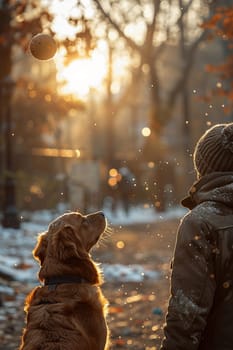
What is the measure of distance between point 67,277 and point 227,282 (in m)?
1.71

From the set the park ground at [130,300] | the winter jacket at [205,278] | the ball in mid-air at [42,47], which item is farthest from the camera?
the park ground at [130,300]

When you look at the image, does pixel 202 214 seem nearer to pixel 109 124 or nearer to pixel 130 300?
pixel 130 300

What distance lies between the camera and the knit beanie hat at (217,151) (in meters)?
3.58

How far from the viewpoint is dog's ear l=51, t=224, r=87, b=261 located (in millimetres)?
4973

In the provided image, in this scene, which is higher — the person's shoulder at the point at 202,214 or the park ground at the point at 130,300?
the person's shoulder at the point at 202,214

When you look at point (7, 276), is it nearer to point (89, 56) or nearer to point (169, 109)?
point (89, 56)

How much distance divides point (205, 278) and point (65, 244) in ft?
5.82

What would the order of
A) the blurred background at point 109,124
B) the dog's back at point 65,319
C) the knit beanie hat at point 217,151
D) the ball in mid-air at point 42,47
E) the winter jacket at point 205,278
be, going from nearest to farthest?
the winter jacket at point 205,278
the knit beanie hat at point 217,151
the dog's back at point 65,319
the ball in mid-air at point 42,47
the blurred background at point 109,124

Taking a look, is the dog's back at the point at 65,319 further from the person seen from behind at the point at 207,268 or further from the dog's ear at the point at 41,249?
the person seen from behind at the point at 207,268

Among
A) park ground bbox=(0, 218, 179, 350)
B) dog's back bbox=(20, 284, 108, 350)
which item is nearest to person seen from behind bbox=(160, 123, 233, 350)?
dog's back bbox=(20, 284, 108, 350)

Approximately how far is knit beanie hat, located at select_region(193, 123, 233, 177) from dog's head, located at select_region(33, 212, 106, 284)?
1.63m

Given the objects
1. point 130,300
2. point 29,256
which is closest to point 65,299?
point 130,300

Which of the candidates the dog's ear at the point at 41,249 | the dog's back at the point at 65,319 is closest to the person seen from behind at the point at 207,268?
the dog's back at the point at 65,319

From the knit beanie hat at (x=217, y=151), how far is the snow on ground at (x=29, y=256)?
884cm
